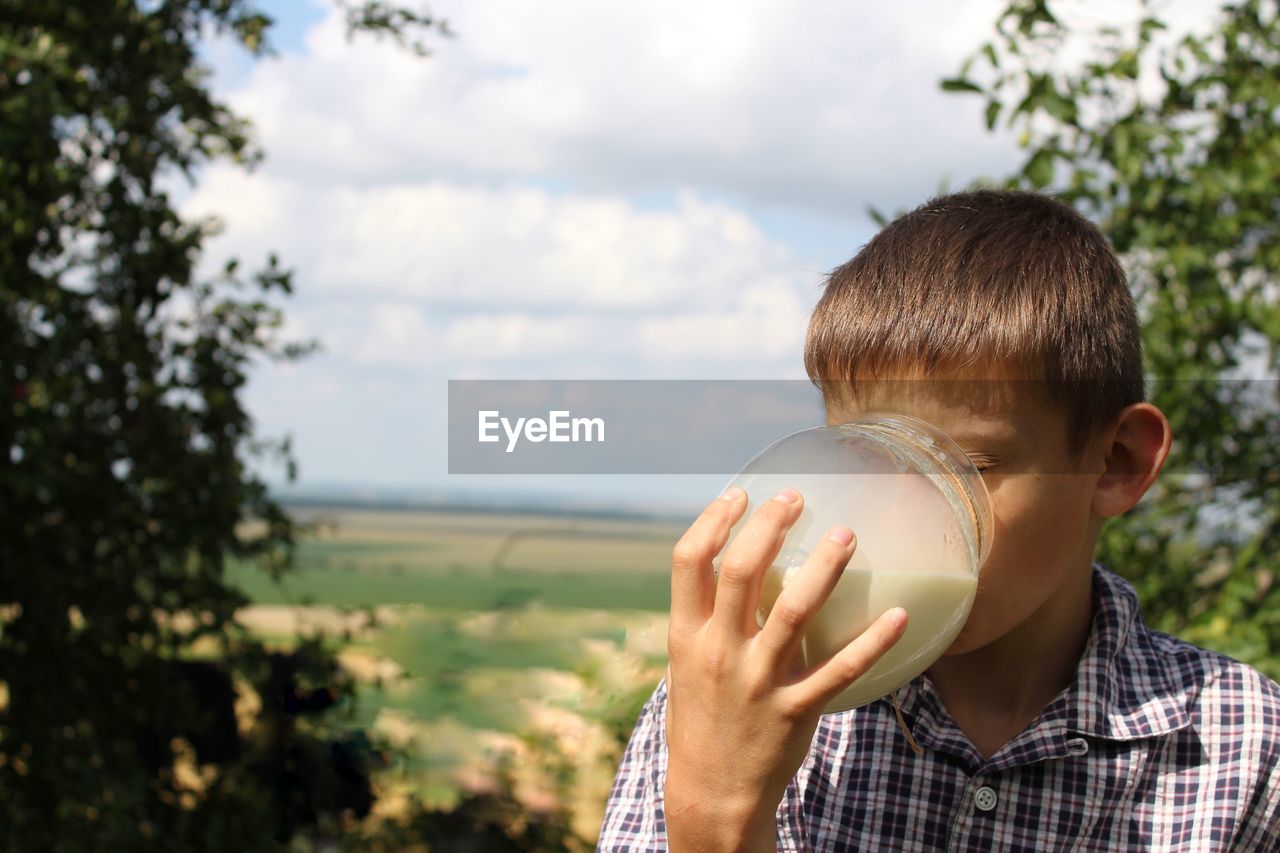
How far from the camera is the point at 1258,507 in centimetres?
282

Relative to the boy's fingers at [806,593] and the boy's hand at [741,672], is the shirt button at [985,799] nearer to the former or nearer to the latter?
the boy's hand at [741,672]

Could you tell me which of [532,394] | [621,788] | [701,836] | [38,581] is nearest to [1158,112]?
[532,394]

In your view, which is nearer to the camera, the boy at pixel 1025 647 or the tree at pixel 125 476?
the boy at pixel 1025 647

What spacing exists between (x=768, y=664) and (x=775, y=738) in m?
0.07

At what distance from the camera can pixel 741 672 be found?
1.10m

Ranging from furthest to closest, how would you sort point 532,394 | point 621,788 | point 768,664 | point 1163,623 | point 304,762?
point 304,762 → point 1163,623 → point 532,394 → point 621,788 → point 768,664

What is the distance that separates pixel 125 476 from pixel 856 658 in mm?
2502

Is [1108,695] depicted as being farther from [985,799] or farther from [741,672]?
[741,672]

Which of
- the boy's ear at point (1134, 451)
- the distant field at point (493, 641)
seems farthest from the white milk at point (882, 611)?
the distant field at point (493, 641)

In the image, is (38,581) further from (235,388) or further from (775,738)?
(775,738)

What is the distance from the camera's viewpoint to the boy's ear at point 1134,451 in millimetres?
1455

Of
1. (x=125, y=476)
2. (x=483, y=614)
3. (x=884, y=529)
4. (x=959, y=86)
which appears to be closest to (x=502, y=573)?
(x=483, y=614)

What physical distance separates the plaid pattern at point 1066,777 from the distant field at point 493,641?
141cm

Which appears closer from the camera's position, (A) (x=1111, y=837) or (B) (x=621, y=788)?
(A) (x=1111, y=837)
